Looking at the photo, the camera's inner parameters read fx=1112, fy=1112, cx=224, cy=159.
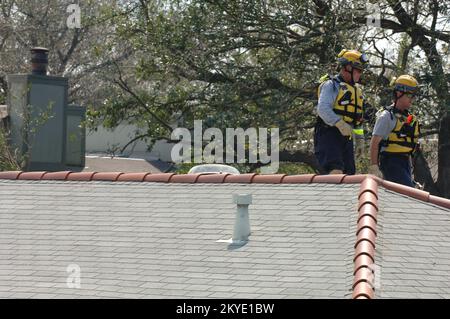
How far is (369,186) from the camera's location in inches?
352

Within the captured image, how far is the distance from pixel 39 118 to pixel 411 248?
41.7ft

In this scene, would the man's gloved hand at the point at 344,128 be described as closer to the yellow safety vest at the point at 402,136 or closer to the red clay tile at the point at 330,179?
the yellow safety vest at the point at 402,136

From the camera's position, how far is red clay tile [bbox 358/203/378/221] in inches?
332

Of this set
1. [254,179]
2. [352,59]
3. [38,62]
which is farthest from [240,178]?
[38,62]

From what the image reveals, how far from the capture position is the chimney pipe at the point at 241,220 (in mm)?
8539

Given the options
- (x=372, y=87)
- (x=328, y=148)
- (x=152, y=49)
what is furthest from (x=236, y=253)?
(x=152, y=49)

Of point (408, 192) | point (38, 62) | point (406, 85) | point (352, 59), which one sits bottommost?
point (408, 192)

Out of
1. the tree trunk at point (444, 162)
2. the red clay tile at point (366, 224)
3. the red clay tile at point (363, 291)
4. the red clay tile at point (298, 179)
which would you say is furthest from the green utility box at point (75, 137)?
the red clay tile at point (363, 291)

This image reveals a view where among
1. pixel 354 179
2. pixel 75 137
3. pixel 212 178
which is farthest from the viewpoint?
pixel 75 137

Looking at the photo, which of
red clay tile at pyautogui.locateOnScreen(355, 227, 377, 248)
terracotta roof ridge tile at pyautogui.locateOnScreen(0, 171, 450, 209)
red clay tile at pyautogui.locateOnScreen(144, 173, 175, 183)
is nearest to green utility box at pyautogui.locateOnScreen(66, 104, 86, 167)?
terracotta roof ridge tile at pyautogui.locateOnScreen(0, 171, 450, 209)

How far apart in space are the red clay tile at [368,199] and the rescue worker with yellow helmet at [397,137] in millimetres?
1484

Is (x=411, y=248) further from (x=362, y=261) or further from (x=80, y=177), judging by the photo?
(x=80, y=177)
